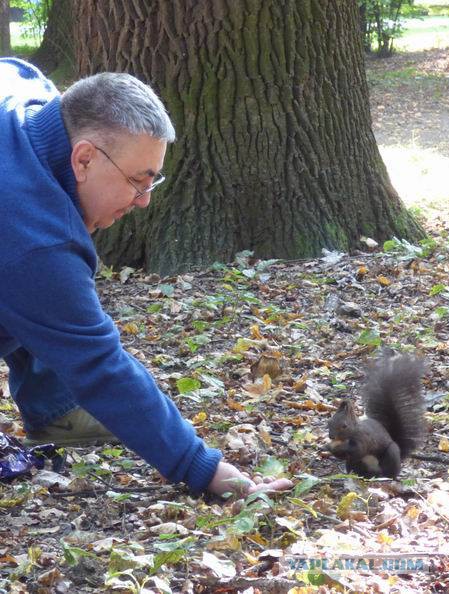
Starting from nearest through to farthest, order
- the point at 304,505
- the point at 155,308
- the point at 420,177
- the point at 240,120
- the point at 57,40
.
A: the point at 304,505 < the point at 155,308 < the point at 240,120 < the point at 420,177 < the point at 57,40

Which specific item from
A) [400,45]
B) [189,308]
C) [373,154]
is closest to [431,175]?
[373,154]

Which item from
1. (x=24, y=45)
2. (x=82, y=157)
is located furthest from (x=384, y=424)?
(x=24, y=45)

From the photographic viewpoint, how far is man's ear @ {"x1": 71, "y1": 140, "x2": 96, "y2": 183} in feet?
9.71

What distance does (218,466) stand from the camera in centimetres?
→ 327

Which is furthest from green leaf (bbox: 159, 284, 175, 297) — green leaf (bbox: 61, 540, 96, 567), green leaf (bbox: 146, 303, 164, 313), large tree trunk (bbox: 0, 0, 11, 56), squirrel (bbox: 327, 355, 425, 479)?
large tree trunk (bbox: 0, 0, 11, 56)

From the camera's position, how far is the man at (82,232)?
114 inches

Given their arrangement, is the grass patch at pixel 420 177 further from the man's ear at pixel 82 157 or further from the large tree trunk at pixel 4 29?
the large tree trunk at pixel 4 29

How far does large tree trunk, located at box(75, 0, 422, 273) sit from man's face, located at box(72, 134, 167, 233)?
3.32 meters

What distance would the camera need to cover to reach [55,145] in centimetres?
300

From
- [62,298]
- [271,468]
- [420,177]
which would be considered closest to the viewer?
[62,298]

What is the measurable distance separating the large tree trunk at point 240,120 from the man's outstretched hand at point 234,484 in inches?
128

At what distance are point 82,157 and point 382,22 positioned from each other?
19.9 meters

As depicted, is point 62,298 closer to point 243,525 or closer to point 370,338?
point 243,525

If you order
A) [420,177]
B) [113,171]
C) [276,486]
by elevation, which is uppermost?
[113,171]
